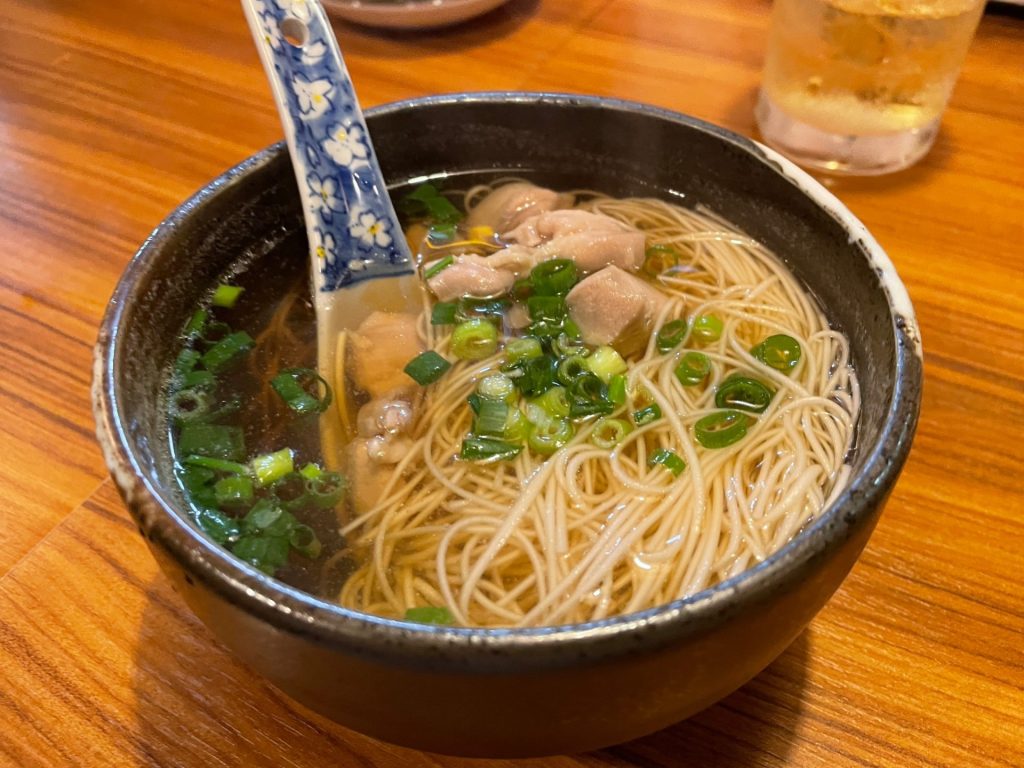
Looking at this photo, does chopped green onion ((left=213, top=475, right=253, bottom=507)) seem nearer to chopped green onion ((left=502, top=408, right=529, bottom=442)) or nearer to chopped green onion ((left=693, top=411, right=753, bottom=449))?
chopped green onion ((left=502, top=408, right=529, bottom=442))

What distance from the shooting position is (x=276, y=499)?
3.57 feet

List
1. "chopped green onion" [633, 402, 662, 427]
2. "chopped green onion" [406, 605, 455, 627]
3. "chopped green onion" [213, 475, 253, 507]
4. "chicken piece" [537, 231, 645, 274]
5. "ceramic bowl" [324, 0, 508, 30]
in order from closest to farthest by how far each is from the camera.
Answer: "chopped green onion" [406, 605, 455, 627] < "chopped green onion" [213, 475, 253, 507] < "chopped green onion" [633, 402, 662, 427] < "chicken piece" [537, 231, 645, 274] < "ceramic bowl" [324, 0, 508, 30]

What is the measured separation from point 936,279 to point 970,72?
876 millimetres

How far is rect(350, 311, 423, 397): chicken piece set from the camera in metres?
1.25

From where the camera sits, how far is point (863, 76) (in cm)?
170

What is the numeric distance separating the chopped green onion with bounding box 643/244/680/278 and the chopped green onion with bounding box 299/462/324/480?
25.7 inches

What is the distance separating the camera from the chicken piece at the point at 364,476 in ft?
3.64

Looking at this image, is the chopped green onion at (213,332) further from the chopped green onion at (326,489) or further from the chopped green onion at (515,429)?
the chopped green onion at (515,429)

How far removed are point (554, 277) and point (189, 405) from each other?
1.89 feet

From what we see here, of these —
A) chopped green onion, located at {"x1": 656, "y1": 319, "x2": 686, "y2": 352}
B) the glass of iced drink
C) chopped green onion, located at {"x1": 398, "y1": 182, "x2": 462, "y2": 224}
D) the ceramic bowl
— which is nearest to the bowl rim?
chopped green onion, located at {"x1": 656, "y1": 319, "x2": 686, "y2": 352}

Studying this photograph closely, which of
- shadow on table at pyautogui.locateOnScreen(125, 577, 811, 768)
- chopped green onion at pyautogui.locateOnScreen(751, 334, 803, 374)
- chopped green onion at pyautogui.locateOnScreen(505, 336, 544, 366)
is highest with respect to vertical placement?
chopped green onion at pyautogui.locateOnScreen(751, 334, 803, 374)

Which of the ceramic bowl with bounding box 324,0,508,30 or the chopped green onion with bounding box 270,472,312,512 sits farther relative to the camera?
the ceramic bowl with bounding box 324,0,508,30

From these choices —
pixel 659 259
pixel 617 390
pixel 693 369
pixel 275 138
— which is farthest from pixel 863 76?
pixel 275 138

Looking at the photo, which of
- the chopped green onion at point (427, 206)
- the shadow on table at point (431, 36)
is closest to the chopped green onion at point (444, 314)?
the chopped green onion at point (427, 206)
